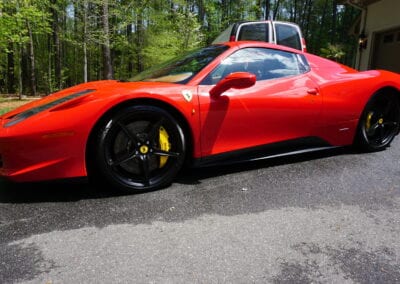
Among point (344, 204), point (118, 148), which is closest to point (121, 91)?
point (118, 148)

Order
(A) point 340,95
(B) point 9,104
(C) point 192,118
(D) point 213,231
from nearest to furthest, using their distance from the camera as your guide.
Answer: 1. (D) point 213,231
2. (C) point 192,118
3. (A) point 340,95
4. (B) point 9,104

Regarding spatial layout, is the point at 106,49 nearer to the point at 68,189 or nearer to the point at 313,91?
the point at 313,91

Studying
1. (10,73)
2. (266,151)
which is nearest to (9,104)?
(266,151)

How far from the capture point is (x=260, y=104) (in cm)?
287

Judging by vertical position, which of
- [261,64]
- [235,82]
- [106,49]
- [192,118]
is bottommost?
[192,118]

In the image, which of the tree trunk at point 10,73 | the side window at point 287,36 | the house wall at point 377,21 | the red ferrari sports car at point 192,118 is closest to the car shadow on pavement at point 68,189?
the red ferrari sports car at point 192,118

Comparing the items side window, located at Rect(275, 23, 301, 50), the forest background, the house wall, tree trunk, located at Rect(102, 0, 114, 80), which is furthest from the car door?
tree trunk, located at Rect(102, 0, 114, 80)

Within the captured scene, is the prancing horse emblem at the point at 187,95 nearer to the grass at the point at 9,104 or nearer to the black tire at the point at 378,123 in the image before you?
the black tire at the point at 378,123

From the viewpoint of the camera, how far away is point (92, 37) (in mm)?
14938

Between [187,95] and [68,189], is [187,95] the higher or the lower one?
the higher one

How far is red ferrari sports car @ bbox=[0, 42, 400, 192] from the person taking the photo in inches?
88.8

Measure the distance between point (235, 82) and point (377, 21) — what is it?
11121mm

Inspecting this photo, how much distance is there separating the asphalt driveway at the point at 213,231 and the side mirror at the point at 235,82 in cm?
75

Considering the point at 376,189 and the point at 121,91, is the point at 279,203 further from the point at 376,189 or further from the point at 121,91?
the point at 121,91
